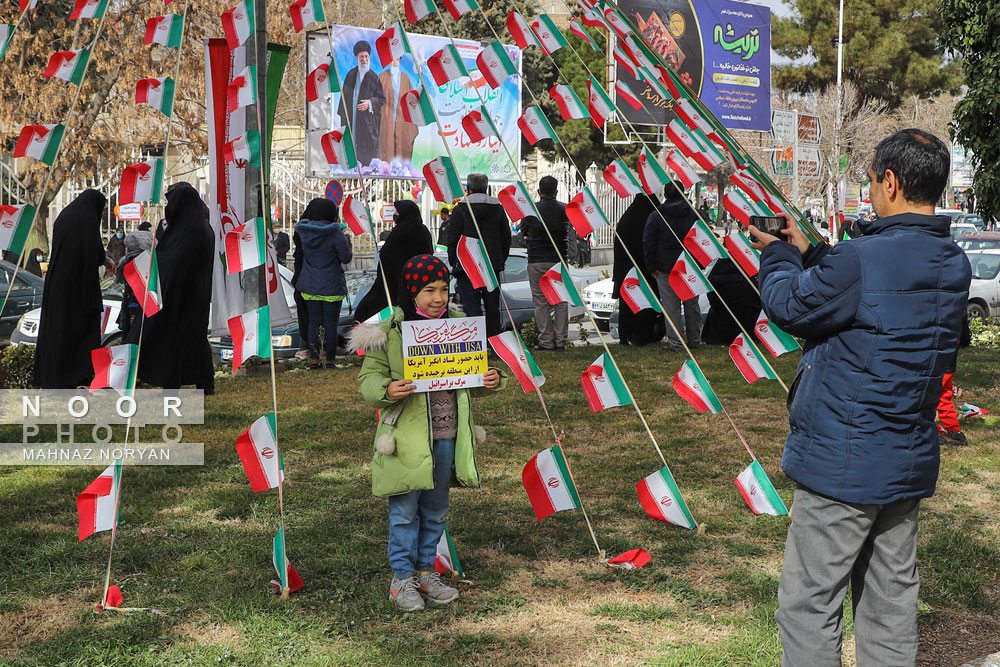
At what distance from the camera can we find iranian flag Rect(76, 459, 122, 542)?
420 cm

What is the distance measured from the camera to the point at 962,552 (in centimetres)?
502

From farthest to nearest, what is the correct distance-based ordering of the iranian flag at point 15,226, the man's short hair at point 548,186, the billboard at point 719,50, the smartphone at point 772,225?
the billboard at point 719,50 → the man's short hair at point 548,186 → the iranian flag at point 15,226 → the smartphone at point 772,225

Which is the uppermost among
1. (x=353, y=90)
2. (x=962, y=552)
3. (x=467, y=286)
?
(x=353, y=90)

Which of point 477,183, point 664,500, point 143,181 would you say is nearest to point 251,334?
point 143,181

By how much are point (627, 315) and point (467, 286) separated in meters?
2.50

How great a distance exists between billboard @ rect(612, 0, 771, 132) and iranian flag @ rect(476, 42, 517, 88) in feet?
57.4

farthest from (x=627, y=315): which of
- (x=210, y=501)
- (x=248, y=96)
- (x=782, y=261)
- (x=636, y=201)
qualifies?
(x=782, y=261)

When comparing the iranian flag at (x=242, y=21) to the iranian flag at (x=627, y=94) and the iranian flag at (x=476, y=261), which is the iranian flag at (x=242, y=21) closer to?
the iranian flag at (x=476, y=261)

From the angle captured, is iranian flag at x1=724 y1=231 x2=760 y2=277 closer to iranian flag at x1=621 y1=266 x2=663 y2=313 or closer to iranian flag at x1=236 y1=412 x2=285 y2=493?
iranian flag at x1=621 y1=266 x2=663 y2=313

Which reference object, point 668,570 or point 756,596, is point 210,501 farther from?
point 756,596

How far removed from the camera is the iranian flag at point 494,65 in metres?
5.00

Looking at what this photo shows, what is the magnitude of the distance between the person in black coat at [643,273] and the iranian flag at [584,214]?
22.4ft

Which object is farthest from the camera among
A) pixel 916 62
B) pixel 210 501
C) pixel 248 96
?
pixel 916 62

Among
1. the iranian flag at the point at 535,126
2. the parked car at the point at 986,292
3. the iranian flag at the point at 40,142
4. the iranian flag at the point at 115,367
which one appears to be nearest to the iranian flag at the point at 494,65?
the iranian flag at the point at 535,126
